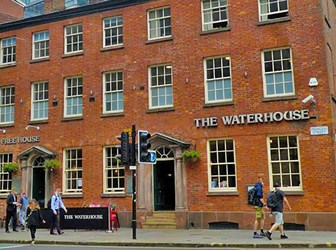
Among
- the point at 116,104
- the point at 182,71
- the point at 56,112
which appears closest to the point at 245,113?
the point at 182,71

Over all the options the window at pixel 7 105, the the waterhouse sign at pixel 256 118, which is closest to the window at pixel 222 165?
the the waterhouse sign at pixel 256 118

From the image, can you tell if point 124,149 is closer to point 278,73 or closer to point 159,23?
point 278,73

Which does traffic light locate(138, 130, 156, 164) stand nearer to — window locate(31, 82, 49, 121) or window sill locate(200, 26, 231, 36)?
window sill locate(200, 26, 231, 36)

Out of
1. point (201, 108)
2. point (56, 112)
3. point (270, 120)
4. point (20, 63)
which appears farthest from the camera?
point (20, 63)

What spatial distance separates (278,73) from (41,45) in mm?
13575

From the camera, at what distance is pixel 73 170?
23.4 meters

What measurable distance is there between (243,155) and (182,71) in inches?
196

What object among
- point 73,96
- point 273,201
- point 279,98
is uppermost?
point 73,96

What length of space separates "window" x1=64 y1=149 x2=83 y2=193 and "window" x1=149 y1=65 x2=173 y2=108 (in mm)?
4871

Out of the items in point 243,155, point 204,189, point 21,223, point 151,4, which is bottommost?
point 21,223

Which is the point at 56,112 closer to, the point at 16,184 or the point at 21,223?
the point at 16,184

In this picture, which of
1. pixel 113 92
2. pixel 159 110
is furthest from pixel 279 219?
pixel 113 92

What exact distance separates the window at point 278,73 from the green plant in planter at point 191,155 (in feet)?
13.1

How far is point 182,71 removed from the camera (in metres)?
21.5
